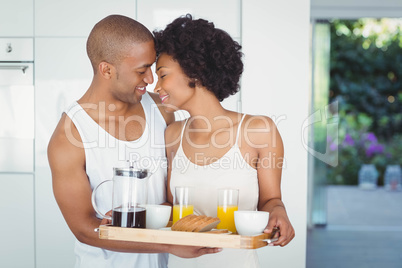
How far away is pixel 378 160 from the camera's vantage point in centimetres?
877

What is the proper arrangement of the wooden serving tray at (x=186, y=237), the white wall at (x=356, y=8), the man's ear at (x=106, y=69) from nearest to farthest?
the wooden serving tray at (x=186, y=237) → the man's ear at (x=106, y=69) → the white wall at (x=356, y=8)

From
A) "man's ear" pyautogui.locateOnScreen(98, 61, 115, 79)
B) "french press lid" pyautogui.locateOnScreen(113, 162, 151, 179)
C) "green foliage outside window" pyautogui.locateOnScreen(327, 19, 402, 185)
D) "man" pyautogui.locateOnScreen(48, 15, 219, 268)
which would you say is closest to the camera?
"french press lid" pyautogui.locateOnScreen(113, 162, 151, 179)

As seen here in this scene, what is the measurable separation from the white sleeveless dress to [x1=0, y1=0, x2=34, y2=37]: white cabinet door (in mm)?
2066

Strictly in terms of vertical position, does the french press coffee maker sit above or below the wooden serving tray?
above

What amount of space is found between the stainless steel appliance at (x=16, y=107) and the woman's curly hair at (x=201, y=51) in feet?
6.06

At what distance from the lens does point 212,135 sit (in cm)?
189

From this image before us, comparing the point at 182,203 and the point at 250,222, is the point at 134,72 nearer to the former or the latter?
the point at 182,203

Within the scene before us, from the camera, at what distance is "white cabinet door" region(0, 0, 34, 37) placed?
3.42m

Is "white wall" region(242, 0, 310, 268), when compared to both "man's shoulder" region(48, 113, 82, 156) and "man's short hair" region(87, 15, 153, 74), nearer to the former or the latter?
"man's short hair" region(87, 15, 153, 74)

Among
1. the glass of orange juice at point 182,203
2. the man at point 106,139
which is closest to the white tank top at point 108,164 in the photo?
the man at point 106,139

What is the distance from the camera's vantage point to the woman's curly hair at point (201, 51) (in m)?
1.82

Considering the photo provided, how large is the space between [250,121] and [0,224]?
Result: 2349 mm

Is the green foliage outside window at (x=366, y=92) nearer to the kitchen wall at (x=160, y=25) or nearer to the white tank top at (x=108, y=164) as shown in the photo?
the kitchen wall at (x=160, y=25)

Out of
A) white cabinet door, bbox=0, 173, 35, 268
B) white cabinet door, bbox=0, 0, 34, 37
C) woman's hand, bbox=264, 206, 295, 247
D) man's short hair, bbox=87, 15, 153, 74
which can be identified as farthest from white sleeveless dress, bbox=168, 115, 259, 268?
white cabinet door, bbox=0, 0, 34, 37
